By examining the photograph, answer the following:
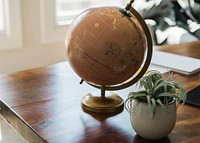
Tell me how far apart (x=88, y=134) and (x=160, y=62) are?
68 cm

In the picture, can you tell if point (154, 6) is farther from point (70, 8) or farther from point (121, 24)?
point (121, 24)

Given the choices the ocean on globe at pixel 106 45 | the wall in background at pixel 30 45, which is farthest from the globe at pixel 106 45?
the wall in background at pixel 30 45

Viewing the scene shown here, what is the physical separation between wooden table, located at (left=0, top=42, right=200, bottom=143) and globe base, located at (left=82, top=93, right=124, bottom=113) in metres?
0.02

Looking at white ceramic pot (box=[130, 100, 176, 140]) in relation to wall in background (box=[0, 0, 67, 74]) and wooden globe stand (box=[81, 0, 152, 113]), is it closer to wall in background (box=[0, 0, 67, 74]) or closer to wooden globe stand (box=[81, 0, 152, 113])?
wooden globe stand (box=[81, 0, 152, 113])

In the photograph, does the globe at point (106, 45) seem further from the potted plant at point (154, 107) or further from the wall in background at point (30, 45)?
the wall in background at point (30, 45)

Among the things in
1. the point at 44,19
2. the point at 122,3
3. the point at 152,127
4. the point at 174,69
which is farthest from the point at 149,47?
the point at 122,3

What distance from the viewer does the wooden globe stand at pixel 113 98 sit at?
1033 mm

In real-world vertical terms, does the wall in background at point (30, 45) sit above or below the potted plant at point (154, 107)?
below

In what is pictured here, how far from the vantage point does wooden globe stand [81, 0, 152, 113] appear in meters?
1.03

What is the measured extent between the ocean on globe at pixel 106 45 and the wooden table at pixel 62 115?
119 millimetres

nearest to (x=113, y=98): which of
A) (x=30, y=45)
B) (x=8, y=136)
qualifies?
(x=8, y=136)

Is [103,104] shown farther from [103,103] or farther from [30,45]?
[30,45]

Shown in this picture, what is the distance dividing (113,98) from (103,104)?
0.16ft

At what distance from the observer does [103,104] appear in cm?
105
